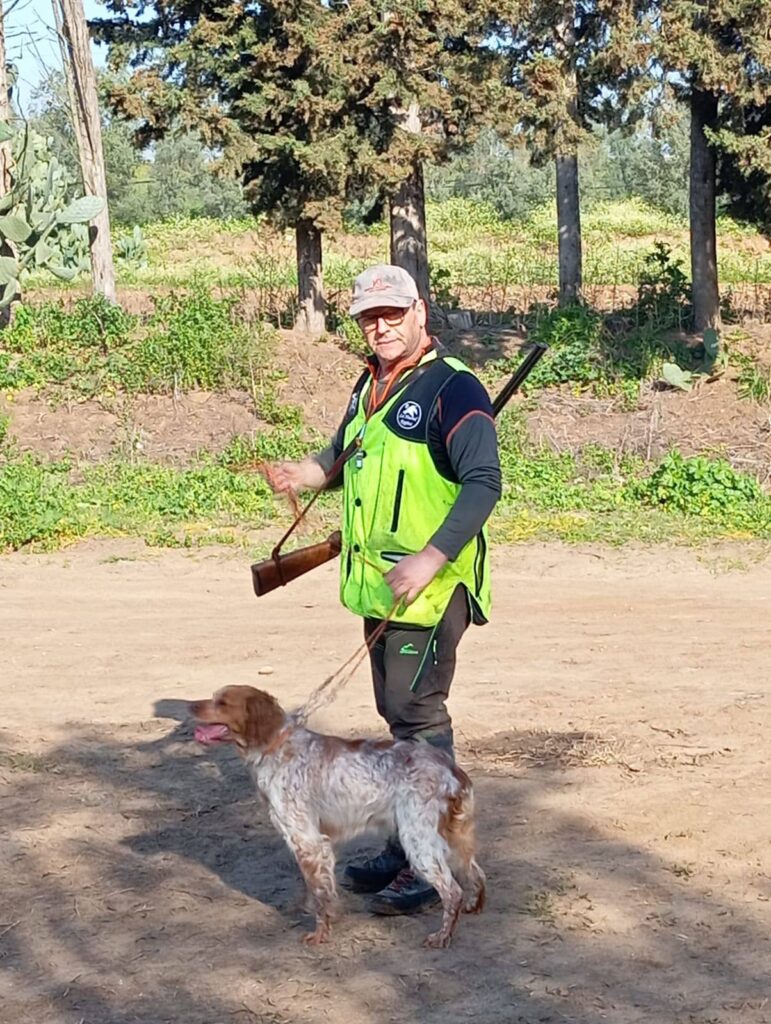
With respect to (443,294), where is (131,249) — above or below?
above

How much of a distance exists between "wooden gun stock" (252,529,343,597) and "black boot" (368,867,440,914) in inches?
47.3

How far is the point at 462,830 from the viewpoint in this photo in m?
4.79

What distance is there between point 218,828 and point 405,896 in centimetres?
123

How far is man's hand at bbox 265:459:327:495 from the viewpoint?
5297 mm

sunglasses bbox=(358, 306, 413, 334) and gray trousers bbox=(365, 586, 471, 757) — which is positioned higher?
sunglasses bbox=(358, 306, 413, 334)

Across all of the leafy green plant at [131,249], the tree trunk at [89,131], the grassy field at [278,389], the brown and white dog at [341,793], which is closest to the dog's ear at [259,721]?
the brown and white dog at [341,793]

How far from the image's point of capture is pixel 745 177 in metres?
15.2

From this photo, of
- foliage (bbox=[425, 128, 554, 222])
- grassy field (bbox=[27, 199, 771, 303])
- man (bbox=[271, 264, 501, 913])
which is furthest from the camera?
foliage (bbox=[425, 128, 554, 222])

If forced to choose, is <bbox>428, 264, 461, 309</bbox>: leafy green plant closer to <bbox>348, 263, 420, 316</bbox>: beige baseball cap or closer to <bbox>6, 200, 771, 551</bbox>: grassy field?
<bbox>6, 200, 771, 551</bbox>: grassy field

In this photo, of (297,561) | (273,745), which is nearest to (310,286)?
(297,561)

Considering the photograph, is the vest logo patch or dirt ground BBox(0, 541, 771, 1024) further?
the vest logo patch

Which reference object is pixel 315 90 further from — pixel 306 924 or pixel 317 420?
pixel 306 924

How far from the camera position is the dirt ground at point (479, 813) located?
14.6 ft

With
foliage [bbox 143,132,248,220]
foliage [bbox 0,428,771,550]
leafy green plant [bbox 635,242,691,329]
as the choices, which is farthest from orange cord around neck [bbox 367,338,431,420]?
foliage [bbox 143,132,248,220]
